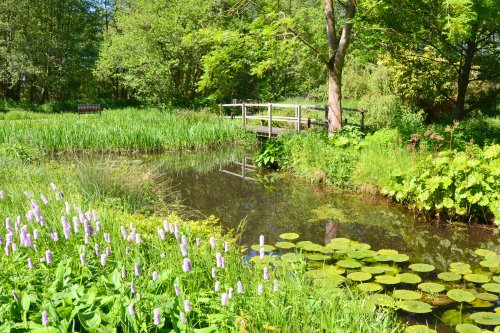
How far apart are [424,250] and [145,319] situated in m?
4.50

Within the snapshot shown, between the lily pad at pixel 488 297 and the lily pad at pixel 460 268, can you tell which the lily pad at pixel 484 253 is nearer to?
the lily pad at pixel 460 268

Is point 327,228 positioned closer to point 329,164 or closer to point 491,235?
point 491,235

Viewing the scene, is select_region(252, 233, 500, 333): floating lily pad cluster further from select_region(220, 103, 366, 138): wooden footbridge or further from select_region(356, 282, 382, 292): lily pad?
select_region(220, 103, 366, 138): wooden footbridge

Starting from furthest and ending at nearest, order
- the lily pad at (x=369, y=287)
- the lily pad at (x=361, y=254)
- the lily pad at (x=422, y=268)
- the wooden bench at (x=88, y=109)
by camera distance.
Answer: the wooden bench at (x=88, y=109) → the lily pad at (x=361, y=254) → the lily pad at (x=422, y=268) → the lily pad at (x=369, y=287)

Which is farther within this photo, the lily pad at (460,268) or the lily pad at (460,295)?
the lily pad at (460,268)

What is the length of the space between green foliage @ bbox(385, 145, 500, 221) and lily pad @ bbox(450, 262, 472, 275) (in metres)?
1.94

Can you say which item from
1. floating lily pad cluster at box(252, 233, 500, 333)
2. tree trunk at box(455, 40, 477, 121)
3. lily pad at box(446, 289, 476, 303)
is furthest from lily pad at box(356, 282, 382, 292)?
tree trunk at box(455, 40, 477, 121)

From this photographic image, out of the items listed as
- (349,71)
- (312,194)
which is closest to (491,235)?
(312,194)

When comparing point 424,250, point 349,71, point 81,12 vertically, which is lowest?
point 424,250

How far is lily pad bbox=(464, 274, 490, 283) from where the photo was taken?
4.99 m

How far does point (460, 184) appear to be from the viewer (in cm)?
735

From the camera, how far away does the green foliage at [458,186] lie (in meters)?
7.20

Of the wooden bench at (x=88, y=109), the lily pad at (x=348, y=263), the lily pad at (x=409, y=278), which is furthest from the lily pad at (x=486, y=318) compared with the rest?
the wooden bench at (x=88, y=109)

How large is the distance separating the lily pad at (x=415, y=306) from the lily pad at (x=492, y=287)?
2.72 feet
